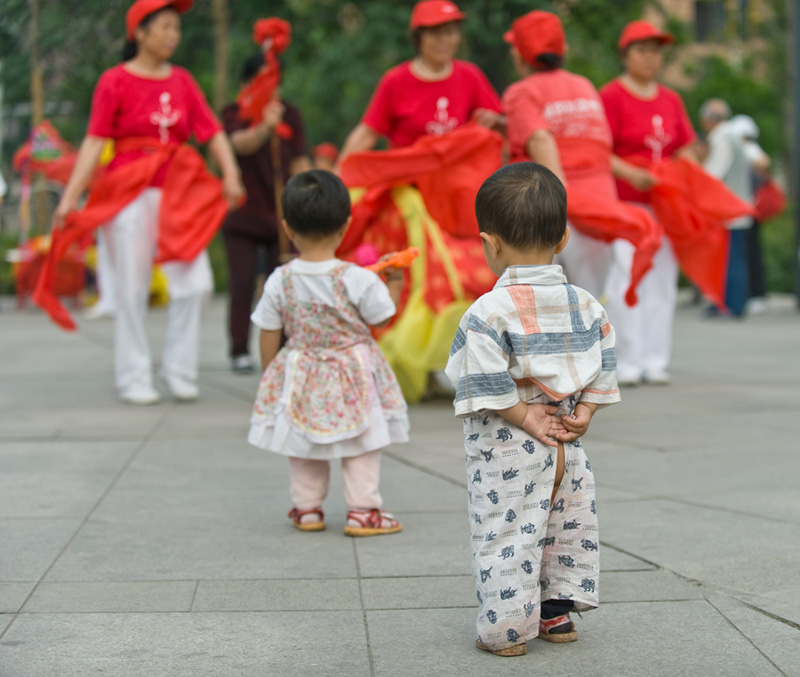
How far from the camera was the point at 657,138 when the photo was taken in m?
7.93

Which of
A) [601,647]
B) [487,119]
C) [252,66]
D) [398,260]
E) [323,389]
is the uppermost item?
[252,66]

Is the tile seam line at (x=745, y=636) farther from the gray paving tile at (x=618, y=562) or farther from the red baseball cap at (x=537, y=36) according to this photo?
the red baseball cap at (x=537, y=36)

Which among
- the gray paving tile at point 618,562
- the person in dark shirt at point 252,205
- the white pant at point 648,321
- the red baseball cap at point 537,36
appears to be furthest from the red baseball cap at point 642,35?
the gray paving tile at point 618,562

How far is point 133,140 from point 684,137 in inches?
135

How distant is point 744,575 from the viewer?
3715 millimetres

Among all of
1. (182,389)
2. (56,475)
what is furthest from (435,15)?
(56,475)

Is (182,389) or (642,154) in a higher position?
(642,154)

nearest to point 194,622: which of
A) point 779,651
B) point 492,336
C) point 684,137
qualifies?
point 492,336

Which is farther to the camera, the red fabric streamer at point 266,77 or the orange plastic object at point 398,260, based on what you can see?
the red fabric streamer at point 266,77

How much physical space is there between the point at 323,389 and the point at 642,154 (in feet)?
14.0

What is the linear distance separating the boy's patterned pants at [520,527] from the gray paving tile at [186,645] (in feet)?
1.20

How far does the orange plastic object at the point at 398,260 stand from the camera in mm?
4184

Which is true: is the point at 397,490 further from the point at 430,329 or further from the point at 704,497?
the point at 430,329

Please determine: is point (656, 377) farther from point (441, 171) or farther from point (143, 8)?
point (143, 8)
